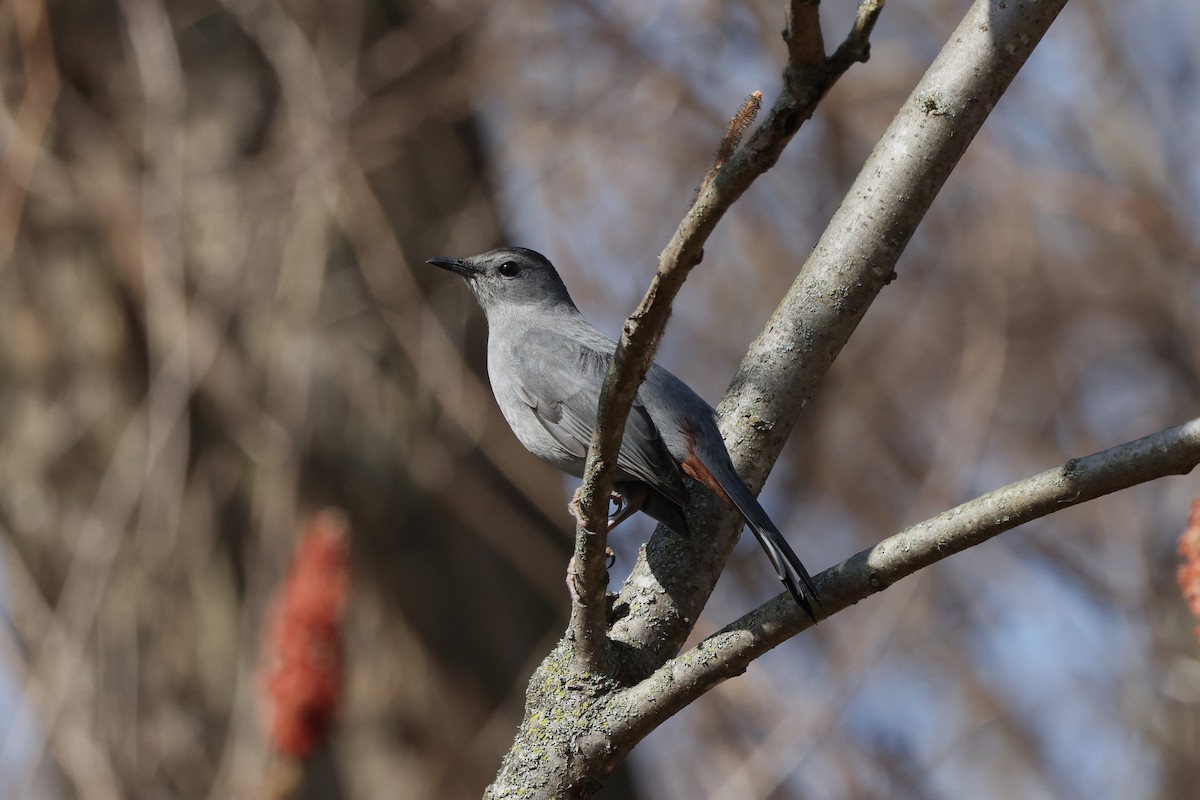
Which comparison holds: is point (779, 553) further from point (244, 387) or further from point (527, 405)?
point (244, 387)

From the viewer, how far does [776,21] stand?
5.70 meters

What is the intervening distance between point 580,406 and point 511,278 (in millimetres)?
965

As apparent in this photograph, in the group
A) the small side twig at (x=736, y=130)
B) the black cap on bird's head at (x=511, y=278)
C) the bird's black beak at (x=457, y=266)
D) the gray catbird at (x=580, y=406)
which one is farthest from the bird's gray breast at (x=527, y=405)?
the small side twig at (x=736, y=130)

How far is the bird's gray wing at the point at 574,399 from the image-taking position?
2.94 m

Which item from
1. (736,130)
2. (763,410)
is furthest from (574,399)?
(736,130)

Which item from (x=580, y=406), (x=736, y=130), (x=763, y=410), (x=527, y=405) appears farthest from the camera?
(x=527, y=405)

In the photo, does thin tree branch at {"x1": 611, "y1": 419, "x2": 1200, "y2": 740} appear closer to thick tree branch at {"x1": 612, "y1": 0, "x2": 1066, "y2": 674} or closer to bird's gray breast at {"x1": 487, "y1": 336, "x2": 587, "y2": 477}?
thick tree branch at {"x1": 612, "y1": 0, "x2": 1066, "y2": 674}

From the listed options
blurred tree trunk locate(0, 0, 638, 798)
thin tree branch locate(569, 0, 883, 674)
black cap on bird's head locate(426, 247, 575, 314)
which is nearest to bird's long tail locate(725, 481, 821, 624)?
thin tree branch locate(569, 0, 883, 674)

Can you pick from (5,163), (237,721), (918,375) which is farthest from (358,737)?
(918,375)

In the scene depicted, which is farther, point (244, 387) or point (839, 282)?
point (244, 387)

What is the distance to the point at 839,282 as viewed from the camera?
2.53m

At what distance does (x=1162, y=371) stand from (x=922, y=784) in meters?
2.69

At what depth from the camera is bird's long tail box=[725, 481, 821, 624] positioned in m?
1.99

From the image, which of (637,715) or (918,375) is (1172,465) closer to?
(637,715)
